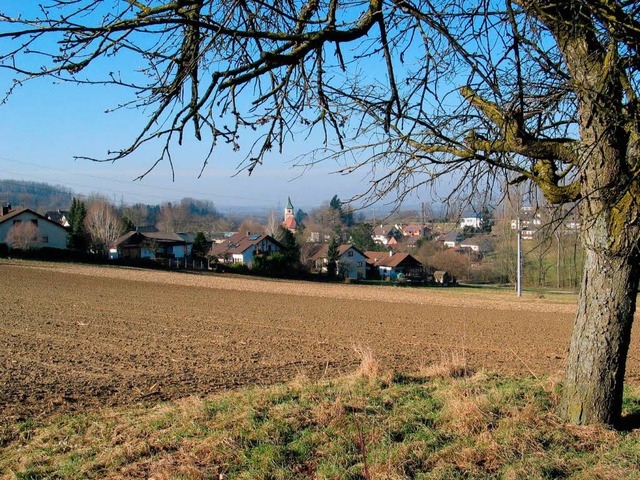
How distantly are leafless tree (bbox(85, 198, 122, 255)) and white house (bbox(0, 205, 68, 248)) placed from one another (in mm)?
3176

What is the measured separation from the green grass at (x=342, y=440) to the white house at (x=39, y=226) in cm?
5590

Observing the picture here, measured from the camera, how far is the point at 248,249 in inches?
2749

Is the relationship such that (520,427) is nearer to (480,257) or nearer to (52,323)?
(52,323)

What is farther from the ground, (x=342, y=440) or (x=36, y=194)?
(x=36, y=194)

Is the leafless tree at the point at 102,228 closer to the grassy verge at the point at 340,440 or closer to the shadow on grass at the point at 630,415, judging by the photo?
the grassy verge at the point at 340,440

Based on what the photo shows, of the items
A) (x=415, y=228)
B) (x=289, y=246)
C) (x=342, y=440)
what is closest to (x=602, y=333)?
(x=342, y=440)

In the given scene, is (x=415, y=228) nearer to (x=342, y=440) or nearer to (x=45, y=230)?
(x=342, y=440)

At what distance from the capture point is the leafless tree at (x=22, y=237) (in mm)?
51781

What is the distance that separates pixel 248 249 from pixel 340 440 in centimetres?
6604

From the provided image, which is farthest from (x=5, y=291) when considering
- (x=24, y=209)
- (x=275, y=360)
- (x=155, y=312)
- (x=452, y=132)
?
(x=24, y=209)

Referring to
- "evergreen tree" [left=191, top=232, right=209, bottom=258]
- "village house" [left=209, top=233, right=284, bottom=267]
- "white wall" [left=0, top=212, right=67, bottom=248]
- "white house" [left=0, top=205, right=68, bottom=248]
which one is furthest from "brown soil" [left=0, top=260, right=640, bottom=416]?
"village house" [left=209, top=233, right=284, bottom=267]

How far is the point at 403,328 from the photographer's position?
1988 cm

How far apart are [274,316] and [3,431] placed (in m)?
16.3

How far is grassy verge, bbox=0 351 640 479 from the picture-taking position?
3.95m
